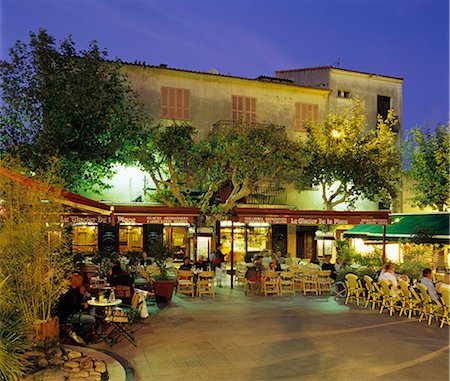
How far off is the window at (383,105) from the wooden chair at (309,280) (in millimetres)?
18087

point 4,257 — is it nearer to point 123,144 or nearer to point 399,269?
point 399,269

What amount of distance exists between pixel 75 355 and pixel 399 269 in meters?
11.7

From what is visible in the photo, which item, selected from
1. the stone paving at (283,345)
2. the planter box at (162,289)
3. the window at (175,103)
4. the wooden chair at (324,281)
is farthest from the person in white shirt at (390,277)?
the window at (175,103)

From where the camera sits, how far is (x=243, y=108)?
90.4 feet

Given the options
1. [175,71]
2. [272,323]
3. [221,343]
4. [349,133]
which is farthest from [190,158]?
[221,343]

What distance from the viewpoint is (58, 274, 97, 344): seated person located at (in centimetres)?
903

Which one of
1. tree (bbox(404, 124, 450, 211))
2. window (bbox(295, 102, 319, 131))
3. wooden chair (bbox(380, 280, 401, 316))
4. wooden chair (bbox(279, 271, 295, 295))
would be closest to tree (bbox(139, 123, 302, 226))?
wooden chair (bbox(279, 271, 295, 295))

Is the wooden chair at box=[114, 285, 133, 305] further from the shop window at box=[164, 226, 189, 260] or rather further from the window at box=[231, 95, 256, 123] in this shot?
the window at box=[231, 95, 256, 123]

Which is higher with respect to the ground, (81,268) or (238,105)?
(238,105)

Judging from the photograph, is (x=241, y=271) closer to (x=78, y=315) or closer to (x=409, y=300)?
(x=409, y=300)

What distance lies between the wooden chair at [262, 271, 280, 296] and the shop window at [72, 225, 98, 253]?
11.8m

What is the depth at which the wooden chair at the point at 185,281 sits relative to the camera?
15047mm

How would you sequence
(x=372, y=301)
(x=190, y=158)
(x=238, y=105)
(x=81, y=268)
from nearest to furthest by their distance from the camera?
(x=81, y=268) → (x=372, y=301) → (x=190, y=158) → (x=238, y=105)

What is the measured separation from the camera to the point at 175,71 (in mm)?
25984
